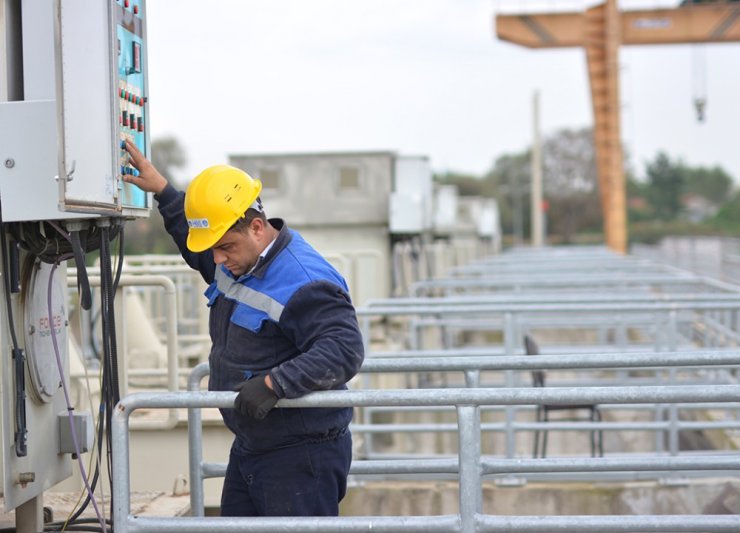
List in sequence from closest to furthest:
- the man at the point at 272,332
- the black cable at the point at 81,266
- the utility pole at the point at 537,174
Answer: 1. the man at the point at 272,332
2. the black cable at the point at 81,266
3. the utility pole at the point at 537,174

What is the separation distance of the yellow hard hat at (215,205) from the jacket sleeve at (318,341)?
0.33 m

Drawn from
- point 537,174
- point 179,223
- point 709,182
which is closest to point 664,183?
point 709,182

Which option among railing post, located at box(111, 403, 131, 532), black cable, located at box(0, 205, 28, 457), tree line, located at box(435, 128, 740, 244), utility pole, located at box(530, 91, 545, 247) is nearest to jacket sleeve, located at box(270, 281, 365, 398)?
railing post, located at box(111, 403, 131, 532)

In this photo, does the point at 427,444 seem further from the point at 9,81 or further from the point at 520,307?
the point at 9,81

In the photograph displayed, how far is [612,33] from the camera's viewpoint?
84.9 ft

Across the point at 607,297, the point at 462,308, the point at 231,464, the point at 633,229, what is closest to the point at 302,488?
the point at 231,464

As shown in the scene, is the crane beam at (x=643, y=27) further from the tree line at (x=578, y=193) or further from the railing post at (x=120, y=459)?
the tree line at (x=578, y=193)

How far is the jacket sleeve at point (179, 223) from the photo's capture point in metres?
3.90

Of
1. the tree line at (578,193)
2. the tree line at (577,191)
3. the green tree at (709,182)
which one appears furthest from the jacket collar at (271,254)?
the green tree at (709,182)

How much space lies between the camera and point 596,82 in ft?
91.0

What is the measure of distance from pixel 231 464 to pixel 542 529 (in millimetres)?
1104

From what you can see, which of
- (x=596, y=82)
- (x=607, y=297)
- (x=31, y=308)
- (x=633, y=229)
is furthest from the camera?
(x=633, y=229)

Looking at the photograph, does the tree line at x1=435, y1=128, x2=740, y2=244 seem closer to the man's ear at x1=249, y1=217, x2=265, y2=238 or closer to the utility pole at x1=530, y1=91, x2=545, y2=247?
the utility pole at x1=530, y1=91, x2=545, y2=247

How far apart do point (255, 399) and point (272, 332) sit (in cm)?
31
